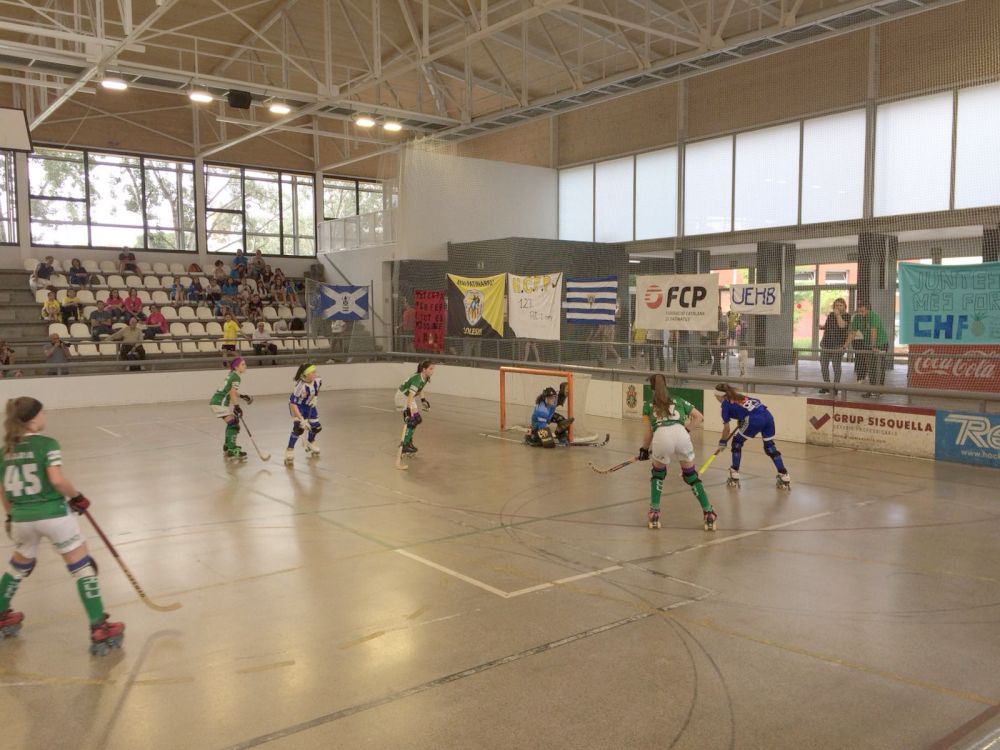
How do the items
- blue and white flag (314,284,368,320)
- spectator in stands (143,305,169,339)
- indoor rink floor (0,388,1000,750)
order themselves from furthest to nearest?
blue and white flag (314,284,368,320), spectator in stands (143,305,169,339), indoor rink floor (0,388,1000,750)

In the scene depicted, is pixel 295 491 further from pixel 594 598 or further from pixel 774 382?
pixel 774 382

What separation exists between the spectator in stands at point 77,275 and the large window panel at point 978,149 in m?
24.5

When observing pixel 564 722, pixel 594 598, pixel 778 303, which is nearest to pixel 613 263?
pixel 778 303

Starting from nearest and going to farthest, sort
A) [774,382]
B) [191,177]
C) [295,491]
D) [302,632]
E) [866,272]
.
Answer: [302,632] < [295,491] < [774,382] < [866,272] < [191,177]

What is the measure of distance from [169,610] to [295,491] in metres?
4.18

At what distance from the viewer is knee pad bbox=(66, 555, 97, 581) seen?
5328 mm

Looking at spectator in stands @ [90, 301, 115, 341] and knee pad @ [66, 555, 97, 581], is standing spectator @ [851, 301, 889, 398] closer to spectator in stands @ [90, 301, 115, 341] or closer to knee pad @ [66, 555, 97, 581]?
knee pad @ [66, 555, 97, 581]

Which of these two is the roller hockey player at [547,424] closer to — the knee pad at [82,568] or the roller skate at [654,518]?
the roller skate at [654,518]

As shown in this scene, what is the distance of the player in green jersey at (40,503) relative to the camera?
5188 mm

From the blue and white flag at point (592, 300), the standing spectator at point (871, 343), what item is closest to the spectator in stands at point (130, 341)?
the blue and white flag at point (592, 300)

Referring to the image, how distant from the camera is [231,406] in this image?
12.6 meters

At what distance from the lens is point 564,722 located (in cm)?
439

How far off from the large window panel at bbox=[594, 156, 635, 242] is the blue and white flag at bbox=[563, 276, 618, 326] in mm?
8912

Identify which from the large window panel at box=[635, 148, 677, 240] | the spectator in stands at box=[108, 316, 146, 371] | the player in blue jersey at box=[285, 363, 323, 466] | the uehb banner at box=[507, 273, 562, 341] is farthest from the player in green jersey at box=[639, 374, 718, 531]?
the spectator in stands at box=[108, 316, 146, 371]
